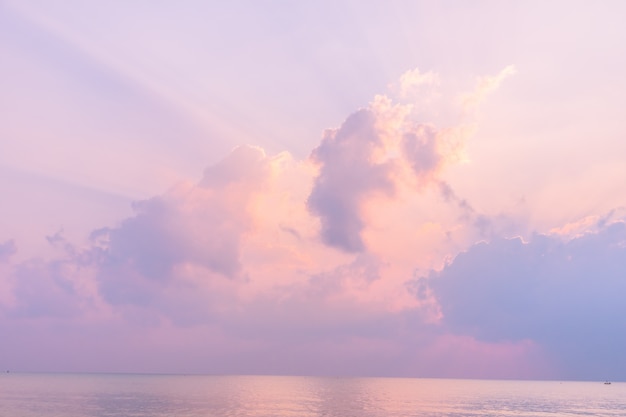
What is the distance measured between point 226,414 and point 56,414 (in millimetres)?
38037

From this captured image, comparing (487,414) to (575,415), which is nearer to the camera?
(487,414)

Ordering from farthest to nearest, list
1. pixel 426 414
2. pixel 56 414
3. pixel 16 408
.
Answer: pixel 426 414 < pixel 16 408 < pixel 56 414

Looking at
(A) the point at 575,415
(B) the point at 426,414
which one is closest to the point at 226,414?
(B) the point at 426,414

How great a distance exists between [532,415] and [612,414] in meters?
34.0

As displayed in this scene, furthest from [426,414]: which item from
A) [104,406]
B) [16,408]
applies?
[16,408]

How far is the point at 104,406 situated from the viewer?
160 meters

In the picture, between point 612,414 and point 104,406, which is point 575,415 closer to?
point 612,414

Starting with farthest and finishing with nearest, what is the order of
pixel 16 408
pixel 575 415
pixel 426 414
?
1. pixel 575 415
2. pixel 426 414
3. pixel 16 408

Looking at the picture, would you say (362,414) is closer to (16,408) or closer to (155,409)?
(155,409)

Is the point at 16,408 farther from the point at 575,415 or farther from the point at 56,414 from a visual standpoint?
the point at 575,415

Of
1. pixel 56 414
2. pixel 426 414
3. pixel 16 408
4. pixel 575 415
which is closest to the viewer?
pixel 56 414

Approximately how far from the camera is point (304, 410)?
157 metres

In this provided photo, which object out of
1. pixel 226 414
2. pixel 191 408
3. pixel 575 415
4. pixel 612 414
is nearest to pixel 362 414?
pixel 226 414

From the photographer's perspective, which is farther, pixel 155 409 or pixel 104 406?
pixel 104 406
